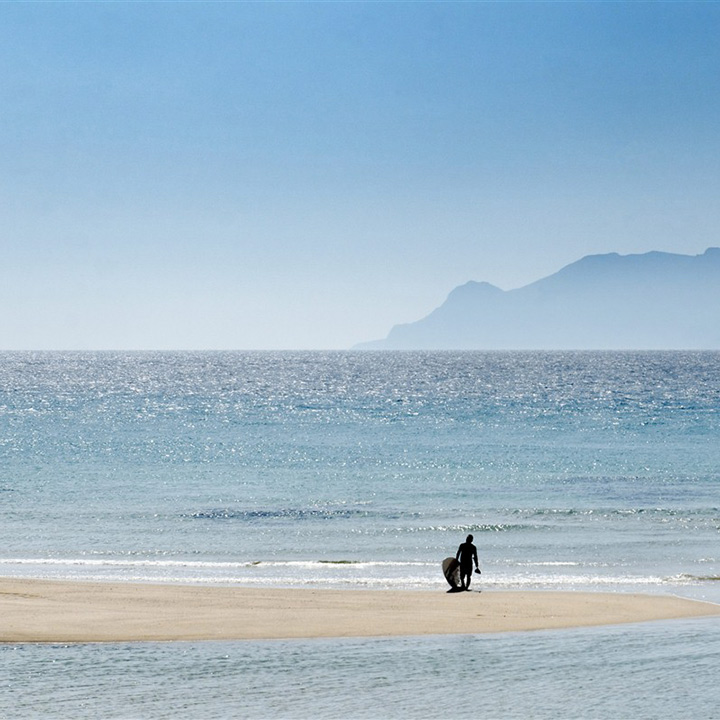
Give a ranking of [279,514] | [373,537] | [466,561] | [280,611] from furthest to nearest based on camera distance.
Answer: [279,514]
[373,537]
[466,561]
[280,611]

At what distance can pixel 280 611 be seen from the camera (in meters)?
25.1

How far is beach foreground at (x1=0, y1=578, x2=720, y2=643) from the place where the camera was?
22984mm

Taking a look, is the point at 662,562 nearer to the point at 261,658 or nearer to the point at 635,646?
the point at 635,646

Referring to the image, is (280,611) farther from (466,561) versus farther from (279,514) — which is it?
(279,514)

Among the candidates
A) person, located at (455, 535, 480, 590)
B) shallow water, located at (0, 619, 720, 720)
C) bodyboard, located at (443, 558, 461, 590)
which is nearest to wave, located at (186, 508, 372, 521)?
bodyboard, located at (443, 558, 461, 590)

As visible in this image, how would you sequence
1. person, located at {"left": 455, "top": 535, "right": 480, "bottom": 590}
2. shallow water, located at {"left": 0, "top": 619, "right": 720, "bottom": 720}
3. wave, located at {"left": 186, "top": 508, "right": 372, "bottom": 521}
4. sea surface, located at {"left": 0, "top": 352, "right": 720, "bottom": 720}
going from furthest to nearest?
wave, located at {"left": 186, "top": 508, "right": 372, "bottom": 521} < person, located at {"left": 455, "top": 535, "right": 480, "bottom": 590} < sea surface, located at {"left": 0, "top": 352, "right": 720, "bottom": 720} < shallow water, located at {"left": 0, "top": 619, "right": 720, "bottom": 720}

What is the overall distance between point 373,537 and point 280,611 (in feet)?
42.8

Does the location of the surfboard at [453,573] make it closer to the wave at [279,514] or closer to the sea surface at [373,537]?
the sea surface at [373,537]

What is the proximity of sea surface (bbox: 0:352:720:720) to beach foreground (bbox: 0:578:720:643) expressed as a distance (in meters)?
1.05

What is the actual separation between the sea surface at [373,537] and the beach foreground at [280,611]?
1050 mm

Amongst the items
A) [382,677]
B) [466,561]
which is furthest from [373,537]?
[382,677]

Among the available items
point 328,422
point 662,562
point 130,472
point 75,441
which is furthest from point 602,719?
point 328,422

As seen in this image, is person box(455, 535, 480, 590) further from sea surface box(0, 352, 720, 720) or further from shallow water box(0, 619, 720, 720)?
shallow water box(0, 619, 720, 720)

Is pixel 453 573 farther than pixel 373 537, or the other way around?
pixel 373 537
